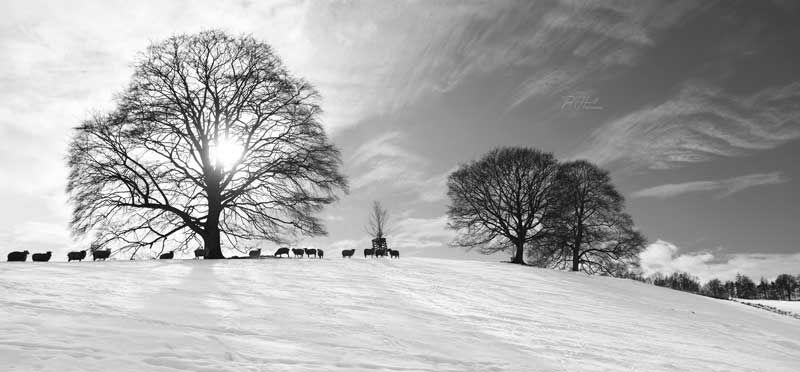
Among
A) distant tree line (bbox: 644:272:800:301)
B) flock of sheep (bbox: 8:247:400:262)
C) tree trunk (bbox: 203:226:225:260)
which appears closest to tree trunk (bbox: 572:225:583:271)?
flock of sheep (bbox: 8:247:400:262)

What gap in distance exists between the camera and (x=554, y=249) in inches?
1304

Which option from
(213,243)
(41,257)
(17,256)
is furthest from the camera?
(213,243)

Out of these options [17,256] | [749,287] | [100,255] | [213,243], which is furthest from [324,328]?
[749,287]

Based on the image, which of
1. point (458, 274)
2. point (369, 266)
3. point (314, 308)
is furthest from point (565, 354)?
point (369, 266)

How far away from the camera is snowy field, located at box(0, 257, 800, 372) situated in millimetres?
4809

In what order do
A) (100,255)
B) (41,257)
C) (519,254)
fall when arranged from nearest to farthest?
1. (41,257)
2. (100,255)
3. (519,254)

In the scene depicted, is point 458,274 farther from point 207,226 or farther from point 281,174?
point 207,226

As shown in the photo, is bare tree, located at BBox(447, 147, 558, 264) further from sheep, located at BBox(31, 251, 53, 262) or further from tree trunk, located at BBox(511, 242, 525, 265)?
sheep, located at BBox(31, 251, 53, 262)

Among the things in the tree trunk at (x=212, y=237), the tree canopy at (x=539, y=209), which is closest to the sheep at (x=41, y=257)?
the tree trunk at (x=212, y=237)

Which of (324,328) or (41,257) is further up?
(41,257)

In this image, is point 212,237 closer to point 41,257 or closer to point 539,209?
point 41,257

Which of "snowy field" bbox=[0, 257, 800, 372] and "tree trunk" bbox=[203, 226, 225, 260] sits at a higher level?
"tree trunk" bbox=[203, 226, 225, 260]

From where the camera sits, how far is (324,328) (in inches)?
264

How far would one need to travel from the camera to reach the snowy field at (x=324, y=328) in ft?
15.8
